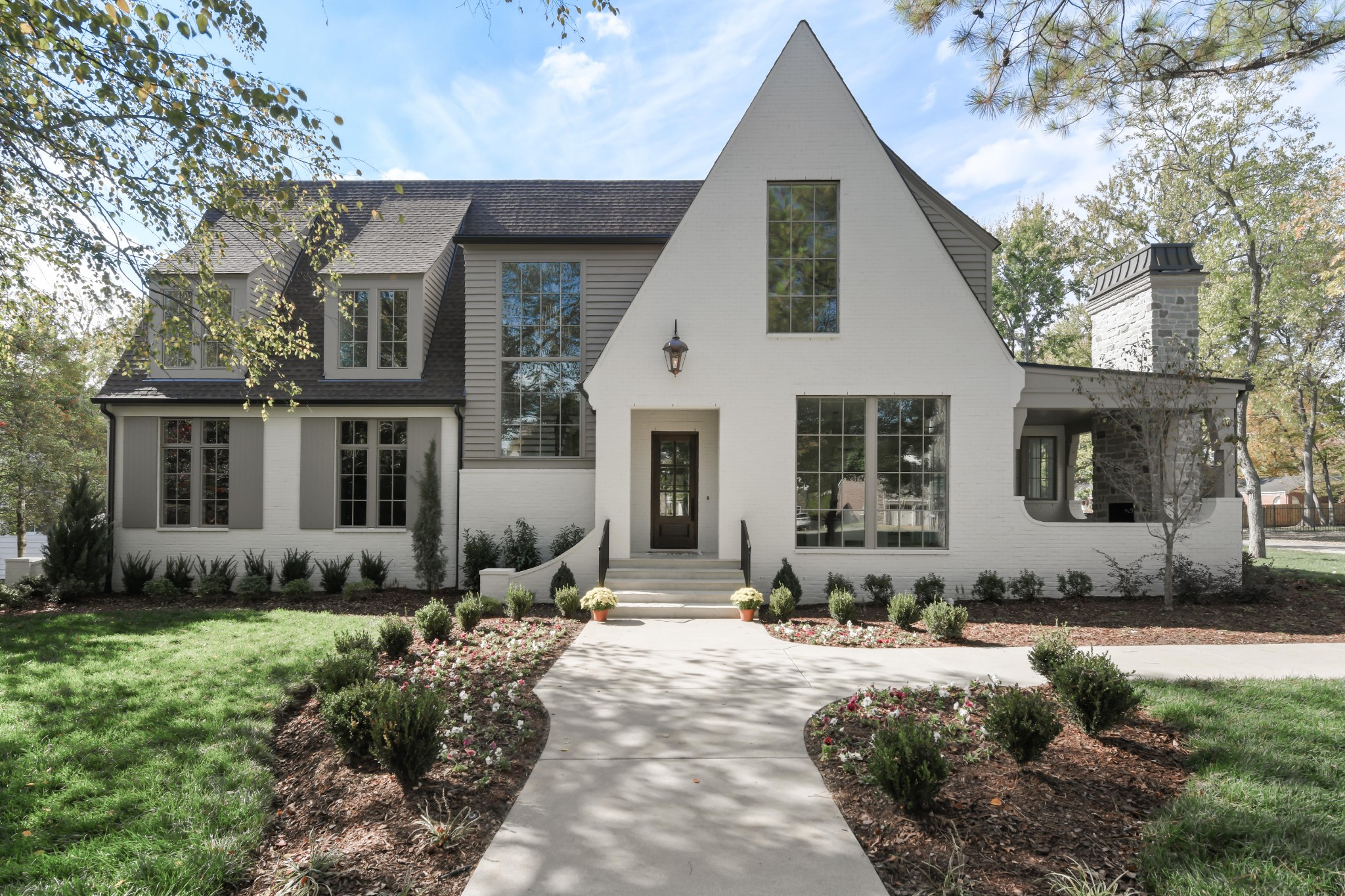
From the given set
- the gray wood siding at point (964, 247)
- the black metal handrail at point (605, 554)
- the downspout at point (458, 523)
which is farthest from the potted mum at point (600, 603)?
the gray wood siding at point (964, 247)

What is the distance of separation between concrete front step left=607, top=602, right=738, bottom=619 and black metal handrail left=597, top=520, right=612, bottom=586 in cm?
69

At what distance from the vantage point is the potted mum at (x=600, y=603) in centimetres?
861

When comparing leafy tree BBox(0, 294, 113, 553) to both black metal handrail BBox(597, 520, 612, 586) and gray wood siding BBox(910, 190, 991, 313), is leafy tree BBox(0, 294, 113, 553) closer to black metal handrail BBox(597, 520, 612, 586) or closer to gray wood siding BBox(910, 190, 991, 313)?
black metal handrail BBox(597, 520, 612, 586)

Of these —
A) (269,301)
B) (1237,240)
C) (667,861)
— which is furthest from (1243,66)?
(1237,240)

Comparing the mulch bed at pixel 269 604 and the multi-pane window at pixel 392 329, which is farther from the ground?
the multi-pane window at pixel 392 329

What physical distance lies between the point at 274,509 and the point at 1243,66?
571 inches

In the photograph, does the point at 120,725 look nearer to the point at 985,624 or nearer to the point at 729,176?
the point at 985,624

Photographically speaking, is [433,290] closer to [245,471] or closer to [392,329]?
[392,329]

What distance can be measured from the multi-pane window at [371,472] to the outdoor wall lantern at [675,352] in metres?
5.53

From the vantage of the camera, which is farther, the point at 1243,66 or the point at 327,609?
the point at 327,609

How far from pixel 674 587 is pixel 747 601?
1.30m

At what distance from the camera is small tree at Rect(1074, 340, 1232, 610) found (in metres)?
9.43

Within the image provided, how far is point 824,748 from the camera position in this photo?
167 inches

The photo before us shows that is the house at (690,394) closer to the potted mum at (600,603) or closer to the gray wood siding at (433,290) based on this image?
the gray wood siding at (433,290)
